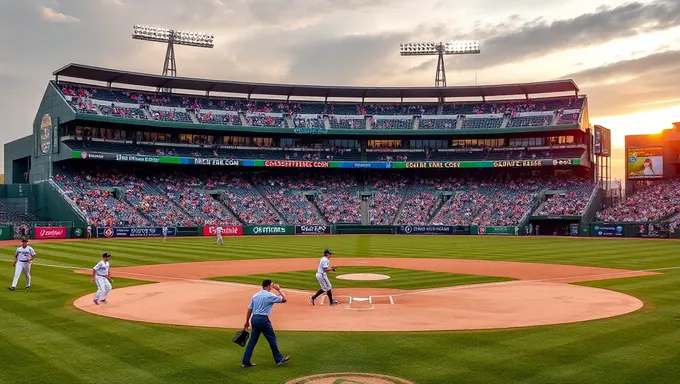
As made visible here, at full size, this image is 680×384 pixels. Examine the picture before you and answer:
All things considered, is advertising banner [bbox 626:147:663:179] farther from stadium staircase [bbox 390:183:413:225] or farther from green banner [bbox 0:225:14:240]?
green banner [bbox 0:225:14:240]

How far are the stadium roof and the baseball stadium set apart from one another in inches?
13.3

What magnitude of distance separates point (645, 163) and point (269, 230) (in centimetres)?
4946

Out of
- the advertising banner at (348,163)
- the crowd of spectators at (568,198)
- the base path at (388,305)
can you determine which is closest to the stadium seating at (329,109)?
the advertising banner at (348,163)

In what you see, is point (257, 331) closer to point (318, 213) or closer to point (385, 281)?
point (385, 281)

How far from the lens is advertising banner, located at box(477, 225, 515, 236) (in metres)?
66.1

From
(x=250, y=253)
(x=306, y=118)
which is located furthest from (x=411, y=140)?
(x=250, y=253)

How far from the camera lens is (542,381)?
10.2 metres

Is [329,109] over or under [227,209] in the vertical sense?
over

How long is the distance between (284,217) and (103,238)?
22203 mm

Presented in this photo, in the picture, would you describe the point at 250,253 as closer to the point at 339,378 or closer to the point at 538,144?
the point at 339,378

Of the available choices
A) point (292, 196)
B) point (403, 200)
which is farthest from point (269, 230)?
point (403, 200)

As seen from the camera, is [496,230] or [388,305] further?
[496,230]

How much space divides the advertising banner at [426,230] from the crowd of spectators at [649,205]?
18.0m

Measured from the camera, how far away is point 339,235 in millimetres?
66188
